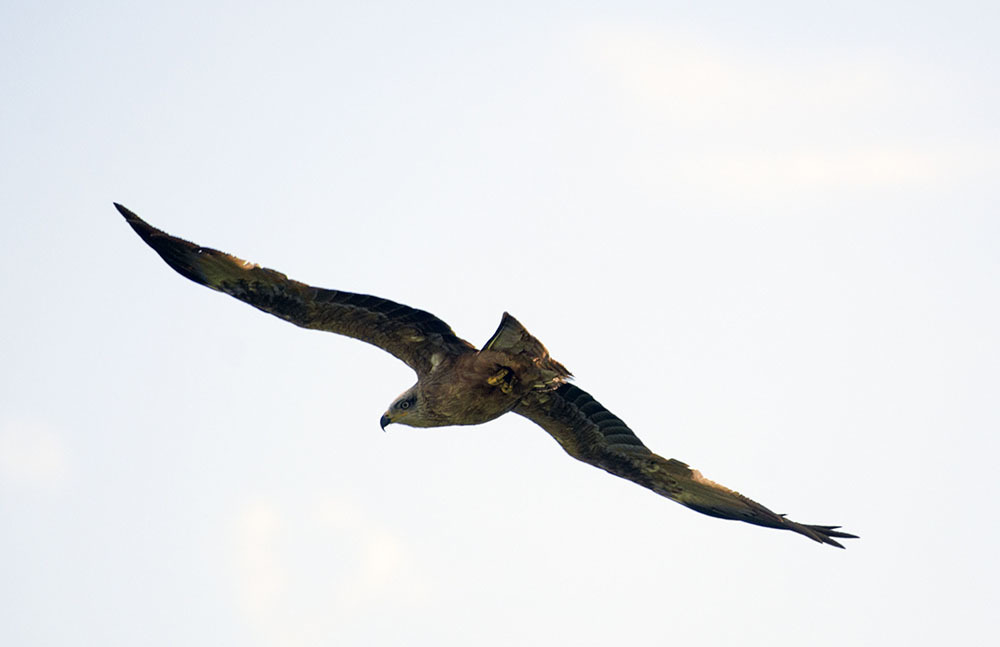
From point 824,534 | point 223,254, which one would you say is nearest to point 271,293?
point 223,254

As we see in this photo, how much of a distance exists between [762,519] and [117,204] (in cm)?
705

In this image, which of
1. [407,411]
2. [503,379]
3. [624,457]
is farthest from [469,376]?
[624,457]

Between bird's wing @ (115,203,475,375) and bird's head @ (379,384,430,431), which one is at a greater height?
bird's wing @ (115,203,475,375)

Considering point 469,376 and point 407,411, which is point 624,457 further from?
point 407,411

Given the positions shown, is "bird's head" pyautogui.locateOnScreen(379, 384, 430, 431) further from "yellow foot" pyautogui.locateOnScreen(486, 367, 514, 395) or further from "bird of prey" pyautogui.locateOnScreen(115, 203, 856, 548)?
"yellow foot" pyautogui.locateOnScreen(486, 367, 514, 395)

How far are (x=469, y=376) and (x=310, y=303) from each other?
1652 mm

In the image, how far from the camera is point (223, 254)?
35.3 ft

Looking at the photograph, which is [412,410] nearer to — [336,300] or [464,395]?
[464,395]

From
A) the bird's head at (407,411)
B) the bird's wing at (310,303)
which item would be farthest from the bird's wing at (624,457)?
the bird's wing at (310,303)

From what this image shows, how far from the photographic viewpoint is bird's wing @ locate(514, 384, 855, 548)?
12234mm

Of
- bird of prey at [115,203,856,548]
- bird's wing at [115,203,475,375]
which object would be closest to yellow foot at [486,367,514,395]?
bird of prey at [115,203,856,548]

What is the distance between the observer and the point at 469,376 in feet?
37.4

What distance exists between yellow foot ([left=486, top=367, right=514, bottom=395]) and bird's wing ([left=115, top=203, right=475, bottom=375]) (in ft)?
1.49

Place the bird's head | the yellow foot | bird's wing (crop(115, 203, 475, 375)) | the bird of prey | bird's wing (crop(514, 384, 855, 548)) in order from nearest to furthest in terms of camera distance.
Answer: bird's wing (crop(115, 203, 475, 375)) < the bird of prey < the yellow foot < the bird's head < bird's wing (crop(514, 384, 855, 548))
